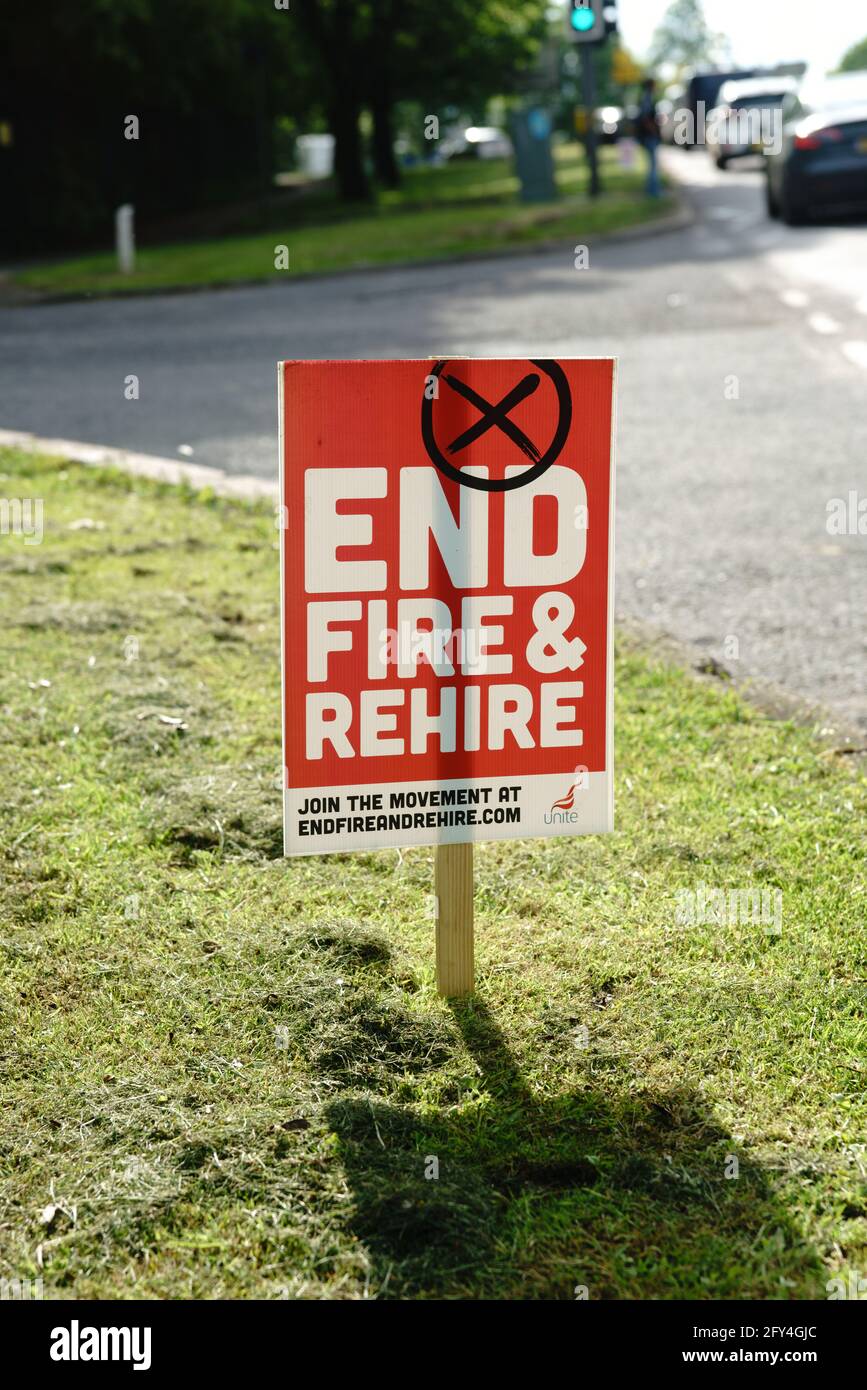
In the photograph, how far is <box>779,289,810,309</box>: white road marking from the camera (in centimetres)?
1432

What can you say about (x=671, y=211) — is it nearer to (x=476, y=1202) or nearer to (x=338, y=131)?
(x=338, y=131)

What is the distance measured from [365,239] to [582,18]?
4.32 metres

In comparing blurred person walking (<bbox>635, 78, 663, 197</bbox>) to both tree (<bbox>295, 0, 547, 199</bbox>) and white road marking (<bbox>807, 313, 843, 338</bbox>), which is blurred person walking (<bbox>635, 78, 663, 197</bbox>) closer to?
tree (<bbox>295, 0, 547, 199</bbox>)

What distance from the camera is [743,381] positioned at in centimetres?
1077

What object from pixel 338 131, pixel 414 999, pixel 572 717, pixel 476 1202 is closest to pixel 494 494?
pixel 572 717

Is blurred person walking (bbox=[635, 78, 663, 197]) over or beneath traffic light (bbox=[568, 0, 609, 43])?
beneath

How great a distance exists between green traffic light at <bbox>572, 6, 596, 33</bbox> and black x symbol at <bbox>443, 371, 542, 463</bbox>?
1939 cm

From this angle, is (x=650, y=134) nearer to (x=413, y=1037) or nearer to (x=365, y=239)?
(x=365, y=239)

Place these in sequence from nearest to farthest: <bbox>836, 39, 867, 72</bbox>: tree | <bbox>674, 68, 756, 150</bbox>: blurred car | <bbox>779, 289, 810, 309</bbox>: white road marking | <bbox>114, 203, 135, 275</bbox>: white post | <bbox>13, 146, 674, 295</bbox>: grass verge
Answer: <bbox>779, 289, 810, 309</bbox>: white road marking
<bbox>13, 146, 674, 295</bbox>: grass verge
<bbox>114, 203, 135, 275</bbox>: white post
<bbox>674, 68, 756, 150</bbox>: blurred car
<bbox>836, 39, 867, 72</bbox>: tree

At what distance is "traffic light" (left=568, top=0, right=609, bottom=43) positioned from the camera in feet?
67.9

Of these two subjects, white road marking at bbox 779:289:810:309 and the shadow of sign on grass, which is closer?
the shadow of sign on grass

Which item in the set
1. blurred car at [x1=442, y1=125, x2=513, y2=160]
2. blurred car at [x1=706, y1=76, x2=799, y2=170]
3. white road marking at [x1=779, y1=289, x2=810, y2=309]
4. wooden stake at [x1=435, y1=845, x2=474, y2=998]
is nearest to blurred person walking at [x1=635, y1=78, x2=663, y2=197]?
blurred car at [x1=706, y1=76, x2=799, y2=170]
